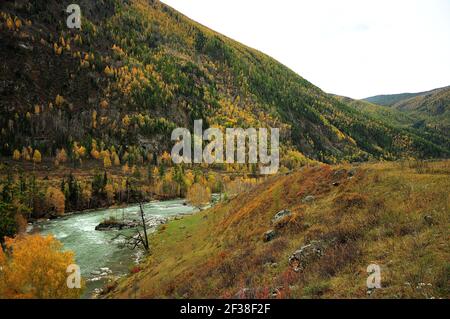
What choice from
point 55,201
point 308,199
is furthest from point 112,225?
point 308,199

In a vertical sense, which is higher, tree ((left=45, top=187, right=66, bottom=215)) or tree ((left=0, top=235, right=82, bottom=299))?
tree ((left=0, top=235, right=82, bottom=299))

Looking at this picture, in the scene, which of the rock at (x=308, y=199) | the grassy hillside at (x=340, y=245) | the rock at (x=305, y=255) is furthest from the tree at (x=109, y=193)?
the rock at (x=305, y=255)

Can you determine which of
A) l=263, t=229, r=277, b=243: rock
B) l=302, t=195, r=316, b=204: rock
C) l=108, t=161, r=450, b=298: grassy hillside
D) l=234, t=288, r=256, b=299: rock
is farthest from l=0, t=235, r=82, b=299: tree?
l=302, t=195, r=316, b=204: rock

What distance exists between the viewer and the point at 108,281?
44.6 meters

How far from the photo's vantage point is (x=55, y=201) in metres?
116

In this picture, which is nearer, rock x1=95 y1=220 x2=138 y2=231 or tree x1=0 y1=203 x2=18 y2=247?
tree x1=0 y1=203 x2=18 y2=247

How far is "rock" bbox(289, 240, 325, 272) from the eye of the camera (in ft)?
63.8

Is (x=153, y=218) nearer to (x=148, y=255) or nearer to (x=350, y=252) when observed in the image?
(x=148, y=255)

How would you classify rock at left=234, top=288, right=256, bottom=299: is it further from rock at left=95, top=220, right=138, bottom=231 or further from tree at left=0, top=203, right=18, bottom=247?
tree at left=0, top=203, right=18, bottom=247

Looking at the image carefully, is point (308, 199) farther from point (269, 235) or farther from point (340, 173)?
point (269, 235)

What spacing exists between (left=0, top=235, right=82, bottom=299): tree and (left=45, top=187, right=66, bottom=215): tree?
88.6m
